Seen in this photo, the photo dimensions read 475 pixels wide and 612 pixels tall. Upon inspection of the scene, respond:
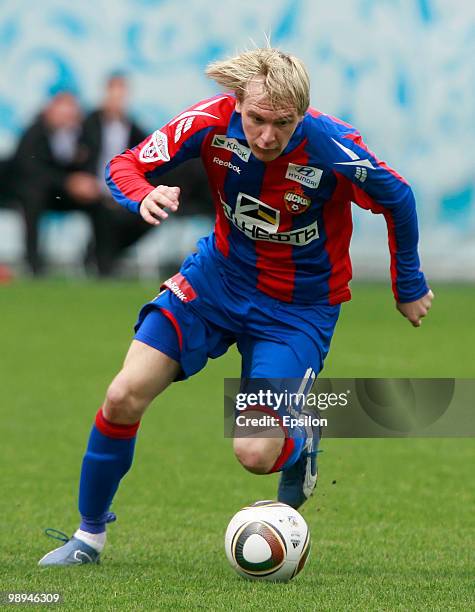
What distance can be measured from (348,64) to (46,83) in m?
4.85

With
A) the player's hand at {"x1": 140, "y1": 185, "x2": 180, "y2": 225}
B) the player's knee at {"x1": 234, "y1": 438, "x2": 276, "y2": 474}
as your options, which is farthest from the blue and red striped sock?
the player's hand at {"x1": 140, "y1": 185, "x2": 180, "y2": 225}

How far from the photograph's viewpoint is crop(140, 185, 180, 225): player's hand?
16.6ft

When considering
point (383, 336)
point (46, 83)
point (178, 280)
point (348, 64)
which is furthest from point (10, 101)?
point (178, 280)

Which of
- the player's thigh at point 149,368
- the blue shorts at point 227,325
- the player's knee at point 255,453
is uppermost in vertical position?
the blue shorts at point 227,325

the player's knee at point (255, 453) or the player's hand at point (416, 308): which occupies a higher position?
the player's hand at point (416, 308)

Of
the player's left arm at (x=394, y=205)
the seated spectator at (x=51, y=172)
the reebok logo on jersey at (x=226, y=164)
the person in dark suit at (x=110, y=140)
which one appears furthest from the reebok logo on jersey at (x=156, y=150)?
the seated spectator at (x=51, y=172)

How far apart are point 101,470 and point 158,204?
3.84 feet

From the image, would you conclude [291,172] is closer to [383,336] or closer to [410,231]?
[410,231]

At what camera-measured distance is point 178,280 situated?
227 inches

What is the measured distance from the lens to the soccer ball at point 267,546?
16.7 ft

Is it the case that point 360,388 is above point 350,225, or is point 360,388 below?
below

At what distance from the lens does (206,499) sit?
281 inches

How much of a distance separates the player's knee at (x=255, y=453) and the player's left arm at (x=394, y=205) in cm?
85

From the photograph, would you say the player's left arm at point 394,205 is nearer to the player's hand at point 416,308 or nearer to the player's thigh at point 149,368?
the player's hand at point 416,308
